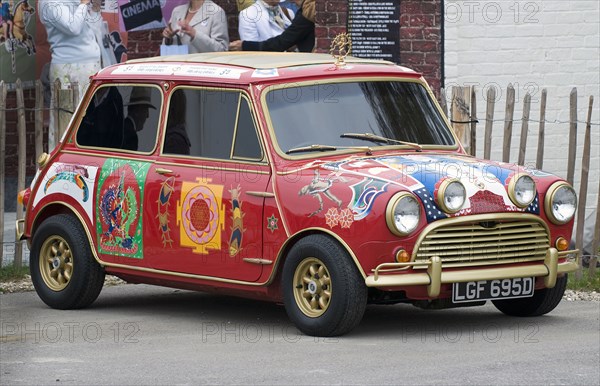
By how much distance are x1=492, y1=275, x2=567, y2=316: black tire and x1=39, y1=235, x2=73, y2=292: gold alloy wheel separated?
2929mm

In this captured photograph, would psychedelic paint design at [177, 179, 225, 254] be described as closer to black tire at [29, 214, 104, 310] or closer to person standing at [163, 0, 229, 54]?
black tire at [29, 214, 104, 310]

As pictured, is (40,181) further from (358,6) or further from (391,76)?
(358,6)

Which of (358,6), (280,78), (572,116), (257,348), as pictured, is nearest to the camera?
(257,348)

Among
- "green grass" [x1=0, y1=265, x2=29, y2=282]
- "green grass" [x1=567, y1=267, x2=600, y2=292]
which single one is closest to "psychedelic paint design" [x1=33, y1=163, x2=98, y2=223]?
"green grass" [x1=0, y1=265, x2=29, y2=282]

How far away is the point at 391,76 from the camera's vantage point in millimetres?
10500

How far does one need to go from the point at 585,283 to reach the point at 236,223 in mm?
3387

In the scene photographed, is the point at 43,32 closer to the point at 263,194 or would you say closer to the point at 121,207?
the point at 121,207

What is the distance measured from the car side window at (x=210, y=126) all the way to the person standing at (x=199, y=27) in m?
5.59

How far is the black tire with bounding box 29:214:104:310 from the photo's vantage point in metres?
10.7

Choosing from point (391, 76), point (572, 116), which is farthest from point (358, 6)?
point (391, 76)

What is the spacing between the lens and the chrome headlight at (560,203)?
969 cm

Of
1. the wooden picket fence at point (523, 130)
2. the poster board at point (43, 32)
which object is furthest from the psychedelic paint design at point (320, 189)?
the poster board at point (43, 32)

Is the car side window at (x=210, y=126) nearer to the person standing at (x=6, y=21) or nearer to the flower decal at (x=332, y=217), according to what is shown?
the flower decal at (x=332, y=217)

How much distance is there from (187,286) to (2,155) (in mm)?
Answer: 3092
